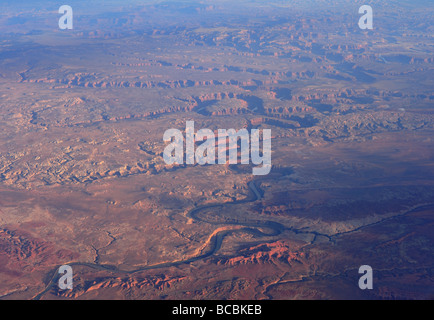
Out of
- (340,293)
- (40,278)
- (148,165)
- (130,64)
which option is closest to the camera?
(340,293)

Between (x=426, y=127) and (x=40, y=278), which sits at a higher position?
(x=426, y=127)

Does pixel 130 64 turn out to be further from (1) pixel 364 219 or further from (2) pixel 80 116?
(1) pixel 364 219

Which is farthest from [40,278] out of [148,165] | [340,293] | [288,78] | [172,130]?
[288,78]

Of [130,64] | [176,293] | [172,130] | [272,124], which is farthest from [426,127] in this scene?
[130,64]

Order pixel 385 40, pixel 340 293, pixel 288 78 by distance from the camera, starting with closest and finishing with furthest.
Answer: pixel 340 293 → pixel 288 78 → pixel 385 40

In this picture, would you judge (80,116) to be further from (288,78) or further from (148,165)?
(288,78)

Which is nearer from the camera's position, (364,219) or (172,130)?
(364,219)

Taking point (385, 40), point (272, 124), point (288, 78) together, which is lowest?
point (272, 124)
